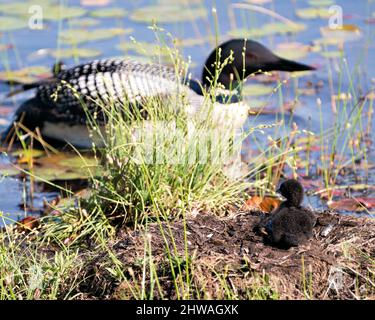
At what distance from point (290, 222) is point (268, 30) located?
5845 millimetres

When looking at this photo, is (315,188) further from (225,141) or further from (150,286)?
(150,286)

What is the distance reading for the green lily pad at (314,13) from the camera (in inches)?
417

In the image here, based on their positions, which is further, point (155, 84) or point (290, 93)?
point (290, 93)

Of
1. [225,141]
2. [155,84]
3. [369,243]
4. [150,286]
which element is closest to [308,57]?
[155,84]

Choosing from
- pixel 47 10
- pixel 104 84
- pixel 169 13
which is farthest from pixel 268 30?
pixel 104 84

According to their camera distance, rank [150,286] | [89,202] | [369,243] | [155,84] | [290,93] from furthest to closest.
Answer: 1. [290,93]
2. [155,84]
3. [89,202]
4. [369,243]
5. [150,286]

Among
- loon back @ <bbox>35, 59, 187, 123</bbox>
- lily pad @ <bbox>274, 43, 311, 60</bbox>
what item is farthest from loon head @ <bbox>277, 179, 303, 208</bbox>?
lily pad @ <bbox>274, 43, 311, 60</bbox>

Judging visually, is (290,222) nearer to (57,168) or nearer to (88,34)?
→ (57,168)

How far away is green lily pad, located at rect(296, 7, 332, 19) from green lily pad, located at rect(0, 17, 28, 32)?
304 cm

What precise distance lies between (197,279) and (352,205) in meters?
2.68

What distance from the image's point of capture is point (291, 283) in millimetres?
4473

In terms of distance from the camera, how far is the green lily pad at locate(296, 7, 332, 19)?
10594 millimetres

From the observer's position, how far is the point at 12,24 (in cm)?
1055

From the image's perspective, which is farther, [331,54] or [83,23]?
[83,23]
